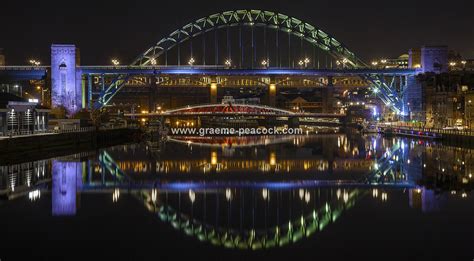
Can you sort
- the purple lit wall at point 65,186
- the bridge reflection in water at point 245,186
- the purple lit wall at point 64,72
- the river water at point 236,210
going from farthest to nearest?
1. the purple lit wall at point 64,72
2. the purple lit wall at point 65,186
3. the bridge reflection in water at point 245,186
4. the river water at point 236,210

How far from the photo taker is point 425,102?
79.2 meters

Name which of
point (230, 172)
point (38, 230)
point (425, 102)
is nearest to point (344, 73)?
point (425, 102)

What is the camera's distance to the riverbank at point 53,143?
130 feet

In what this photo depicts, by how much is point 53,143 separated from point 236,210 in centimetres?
2801

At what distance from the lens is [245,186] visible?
29.9 m

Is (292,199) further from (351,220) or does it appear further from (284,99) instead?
(284,99)

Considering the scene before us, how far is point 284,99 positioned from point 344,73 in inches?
2716

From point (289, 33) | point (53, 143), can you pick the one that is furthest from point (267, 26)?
point (53, 143)

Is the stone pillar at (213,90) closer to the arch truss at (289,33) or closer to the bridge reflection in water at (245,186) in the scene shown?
the arch truss at (289,33)

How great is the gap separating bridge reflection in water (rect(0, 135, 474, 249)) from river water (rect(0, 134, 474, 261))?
0.18ft

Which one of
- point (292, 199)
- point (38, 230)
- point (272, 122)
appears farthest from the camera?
point (272, 122)

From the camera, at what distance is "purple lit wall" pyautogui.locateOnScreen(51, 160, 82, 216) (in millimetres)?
23453

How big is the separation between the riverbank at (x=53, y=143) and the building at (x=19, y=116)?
5.51 ft

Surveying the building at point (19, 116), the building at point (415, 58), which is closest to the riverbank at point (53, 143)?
the building at point (19, 116)
